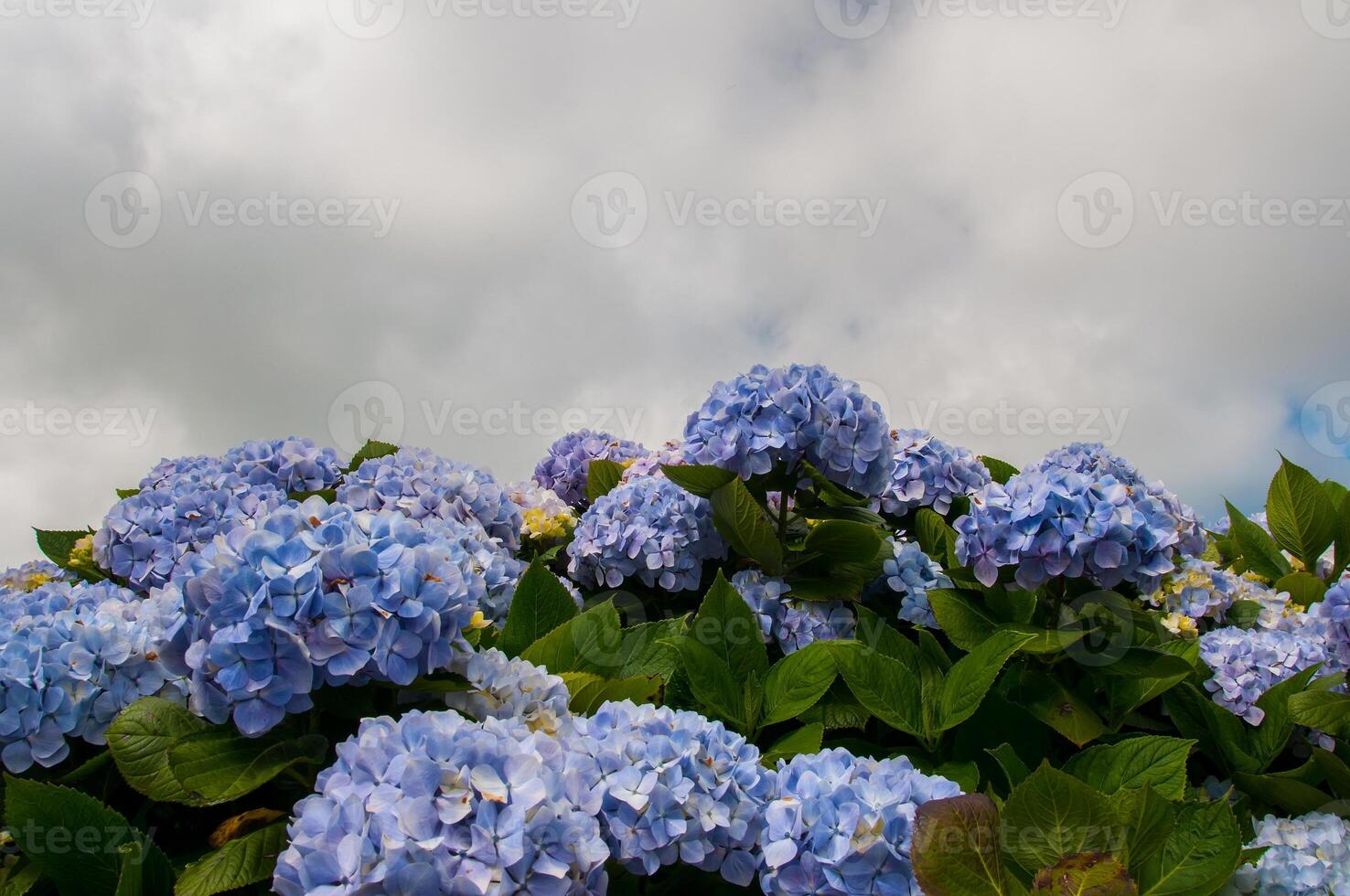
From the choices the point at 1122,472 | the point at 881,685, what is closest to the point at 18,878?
the point at 881,685

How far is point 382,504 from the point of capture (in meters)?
3.74

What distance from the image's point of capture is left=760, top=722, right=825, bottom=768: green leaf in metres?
2.34

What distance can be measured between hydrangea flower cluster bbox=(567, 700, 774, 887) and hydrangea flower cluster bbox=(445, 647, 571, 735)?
0.08 m

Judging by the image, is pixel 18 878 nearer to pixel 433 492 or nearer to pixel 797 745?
pixel 797 745

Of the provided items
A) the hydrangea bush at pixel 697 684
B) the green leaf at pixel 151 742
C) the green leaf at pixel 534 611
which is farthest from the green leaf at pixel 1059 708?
the green leaf at pixel 151 742

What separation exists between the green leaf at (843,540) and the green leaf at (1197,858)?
1371 millimetres

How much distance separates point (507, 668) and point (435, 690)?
160 mm

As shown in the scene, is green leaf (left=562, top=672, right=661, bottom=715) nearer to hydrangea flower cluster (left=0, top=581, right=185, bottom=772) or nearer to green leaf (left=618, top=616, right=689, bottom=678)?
green leaf (left=618, top=616, right=689, bottom=678)

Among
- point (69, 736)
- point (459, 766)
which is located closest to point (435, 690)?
point (459, 766)

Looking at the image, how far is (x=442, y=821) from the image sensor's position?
4.95ft

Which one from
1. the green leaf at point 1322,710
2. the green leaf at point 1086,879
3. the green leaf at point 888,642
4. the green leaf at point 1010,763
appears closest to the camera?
the green leaf at point 1086,879

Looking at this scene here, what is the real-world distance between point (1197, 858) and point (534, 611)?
1639 millimetres

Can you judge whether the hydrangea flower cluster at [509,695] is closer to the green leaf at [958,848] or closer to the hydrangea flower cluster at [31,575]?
the green leaf at [958,848]

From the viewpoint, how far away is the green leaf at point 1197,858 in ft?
5.82
